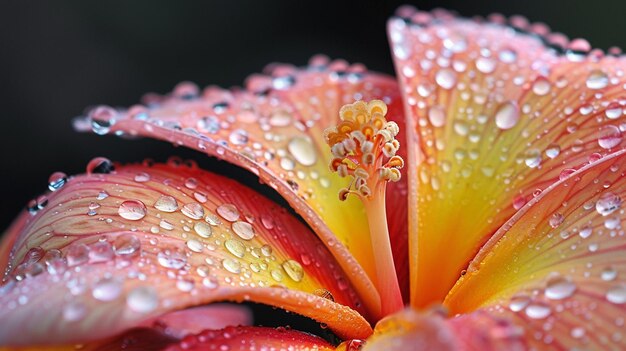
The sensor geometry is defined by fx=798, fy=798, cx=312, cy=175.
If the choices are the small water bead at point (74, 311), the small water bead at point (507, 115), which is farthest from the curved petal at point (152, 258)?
the small water bead at point (507, 115)

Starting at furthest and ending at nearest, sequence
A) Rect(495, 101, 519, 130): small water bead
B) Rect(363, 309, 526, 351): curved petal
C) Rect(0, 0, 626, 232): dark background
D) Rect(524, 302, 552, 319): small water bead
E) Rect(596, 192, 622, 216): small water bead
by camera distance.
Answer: Rect(0, 0, 626, 232): dark background
Rect(495, 101, 519, 130): small water bead
Rect(596, 192, 622, 216): small water bead
Rect(524, 302, 552, 319): small water bead
Rect(363, 309, 526, 351): curved petal

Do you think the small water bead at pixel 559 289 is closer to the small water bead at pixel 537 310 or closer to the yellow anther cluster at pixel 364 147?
the small water bead at pixel 537 310

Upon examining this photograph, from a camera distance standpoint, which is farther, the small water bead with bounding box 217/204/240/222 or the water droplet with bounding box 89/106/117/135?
the water droplet with bounding box 89/106/117/135

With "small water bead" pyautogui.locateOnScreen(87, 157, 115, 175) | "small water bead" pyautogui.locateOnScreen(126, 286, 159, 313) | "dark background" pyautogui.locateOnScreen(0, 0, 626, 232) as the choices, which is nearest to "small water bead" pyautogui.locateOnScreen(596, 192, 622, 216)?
"small water bead" pyautogui.locateOnScreen(126, 286, 159, 313)

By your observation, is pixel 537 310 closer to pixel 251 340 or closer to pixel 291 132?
pixel 251 340

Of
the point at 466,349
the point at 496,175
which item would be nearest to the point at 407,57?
the point at 496,175

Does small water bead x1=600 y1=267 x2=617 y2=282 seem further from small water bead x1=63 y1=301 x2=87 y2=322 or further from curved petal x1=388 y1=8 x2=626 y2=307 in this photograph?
small water bead x1=63 y1=301 x2=87 y2=322

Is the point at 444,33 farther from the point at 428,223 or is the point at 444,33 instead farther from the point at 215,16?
the point at 215,16
